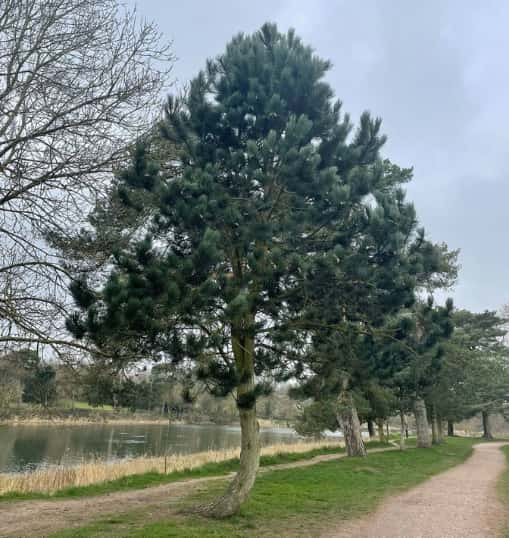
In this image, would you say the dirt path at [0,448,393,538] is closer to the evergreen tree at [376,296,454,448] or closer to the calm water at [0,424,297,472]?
the evergreen tree at [376,296,454,448]

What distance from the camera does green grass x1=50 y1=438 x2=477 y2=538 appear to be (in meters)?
6.27

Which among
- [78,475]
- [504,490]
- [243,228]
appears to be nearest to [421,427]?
[504,490]

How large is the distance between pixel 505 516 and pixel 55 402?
7.99 m

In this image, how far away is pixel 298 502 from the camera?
8.84 metres

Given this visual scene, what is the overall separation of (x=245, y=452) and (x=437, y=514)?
13.0 ft

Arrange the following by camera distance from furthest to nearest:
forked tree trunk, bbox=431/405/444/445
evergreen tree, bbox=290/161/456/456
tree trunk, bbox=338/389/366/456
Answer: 1. forked tree trunk, bbox=431/405/444/445
2. tree trunk, bbox=338/389/366/456
3. evergreen tree, bbox=290/161/456/456

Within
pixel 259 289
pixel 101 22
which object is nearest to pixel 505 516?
pixel 259 289

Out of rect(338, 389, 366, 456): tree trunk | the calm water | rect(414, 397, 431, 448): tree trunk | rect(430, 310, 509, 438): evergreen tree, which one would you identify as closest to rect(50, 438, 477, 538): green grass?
rect(338, 389, 366, 456): tree trunk

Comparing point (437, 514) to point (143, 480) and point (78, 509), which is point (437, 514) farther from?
point (143, 480)

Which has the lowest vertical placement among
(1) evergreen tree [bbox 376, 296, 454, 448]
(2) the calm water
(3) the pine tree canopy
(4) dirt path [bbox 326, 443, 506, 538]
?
(2) the calm water

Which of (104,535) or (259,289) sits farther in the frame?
(259,289)

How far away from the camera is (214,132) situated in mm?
7383

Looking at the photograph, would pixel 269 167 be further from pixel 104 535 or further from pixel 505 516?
pixel 505 516

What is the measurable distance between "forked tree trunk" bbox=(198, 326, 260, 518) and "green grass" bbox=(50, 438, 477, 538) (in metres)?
0.21
